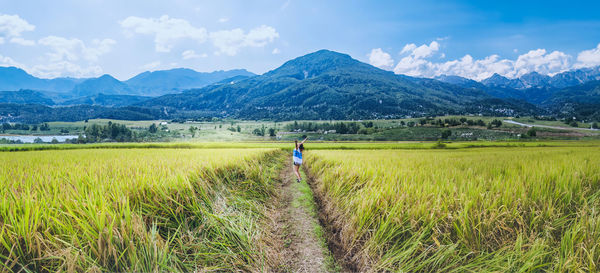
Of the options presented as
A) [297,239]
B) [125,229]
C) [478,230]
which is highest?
[125,229]

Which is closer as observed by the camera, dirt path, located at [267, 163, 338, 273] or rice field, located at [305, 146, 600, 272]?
rice field, located at [305, 146, 600, 272]

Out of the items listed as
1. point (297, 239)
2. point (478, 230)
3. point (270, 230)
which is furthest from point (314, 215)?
point (478, 230)

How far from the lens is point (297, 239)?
470 centimetres

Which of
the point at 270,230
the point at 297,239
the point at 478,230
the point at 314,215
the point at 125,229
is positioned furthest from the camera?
the point at 314,215

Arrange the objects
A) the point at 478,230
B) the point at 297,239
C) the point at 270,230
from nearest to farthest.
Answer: the point at 478,230 → the point at 297,239 → the point at 270,230

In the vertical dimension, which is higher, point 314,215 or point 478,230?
point 478,230

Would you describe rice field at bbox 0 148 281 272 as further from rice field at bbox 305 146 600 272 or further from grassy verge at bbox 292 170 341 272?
rice field at bbox 305 146 600 272

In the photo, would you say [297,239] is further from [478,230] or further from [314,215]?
[478,230]

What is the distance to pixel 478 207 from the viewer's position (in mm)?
3740

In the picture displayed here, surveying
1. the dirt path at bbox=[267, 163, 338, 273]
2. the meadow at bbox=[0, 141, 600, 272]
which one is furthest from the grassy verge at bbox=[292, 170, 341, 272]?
the meadow at bbox=[0, 141, 600, 272]

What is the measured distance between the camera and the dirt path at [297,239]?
12.4 feet

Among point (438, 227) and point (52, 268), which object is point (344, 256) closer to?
point (438, 227)

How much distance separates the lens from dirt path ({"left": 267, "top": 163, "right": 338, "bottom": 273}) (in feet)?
12.4

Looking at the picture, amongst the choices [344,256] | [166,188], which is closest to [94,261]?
[166,188]
